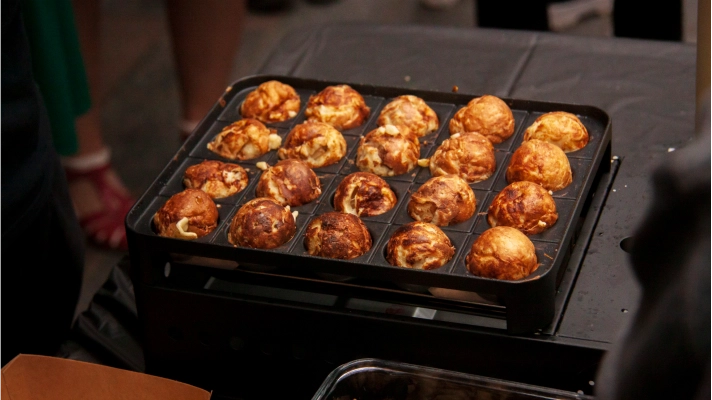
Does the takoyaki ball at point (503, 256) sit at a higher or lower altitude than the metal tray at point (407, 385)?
higher

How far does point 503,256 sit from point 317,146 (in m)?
0.41

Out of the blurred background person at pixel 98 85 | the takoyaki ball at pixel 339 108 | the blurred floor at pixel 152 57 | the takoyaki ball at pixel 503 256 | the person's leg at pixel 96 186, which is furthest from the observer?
the blurred floor at pixel 152 57

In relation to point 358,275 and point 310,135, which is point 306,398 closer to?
point 358,275

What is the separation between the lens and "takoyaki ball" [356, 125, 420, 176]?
126 centimetres

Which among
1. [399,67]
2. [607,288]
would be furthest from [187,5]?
[607,288]

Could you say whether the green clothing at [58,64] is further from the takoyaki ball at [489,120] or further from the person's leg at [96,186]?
the takoyaki ball at [489,120]

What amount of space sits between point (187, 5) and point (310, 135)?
4.09ft

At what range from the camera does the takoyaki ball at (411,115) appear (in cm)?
135

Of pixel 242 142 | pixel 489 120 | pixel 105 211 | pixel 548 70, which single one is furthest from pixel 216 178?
pixel 105 211

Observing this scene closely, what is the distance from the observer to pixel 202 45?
2.48 metres

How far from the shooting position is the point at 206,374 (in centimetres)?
117

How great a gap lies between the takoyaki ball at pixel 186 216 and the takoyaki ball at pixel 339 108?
29 cm

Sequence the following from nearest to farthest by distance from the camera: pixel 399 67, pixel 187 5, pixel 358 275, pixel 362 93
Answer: pixel 358 275
pixel 362 93
pixel 399 67
pixel 187 5

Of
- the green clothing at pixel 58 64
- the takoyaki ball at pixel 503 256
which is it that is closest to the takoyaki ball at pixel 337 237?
the takoyaki ball at pixel 503 256
